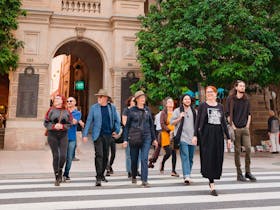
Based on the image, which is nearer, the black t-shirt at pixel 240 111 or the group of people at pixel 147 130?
the group of people at pixel 147 130

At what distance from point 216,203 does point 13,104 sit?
12.8 metres

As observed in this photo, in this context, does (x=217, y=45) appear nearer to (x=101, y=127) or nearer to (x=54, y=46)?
(x=101, y=127)

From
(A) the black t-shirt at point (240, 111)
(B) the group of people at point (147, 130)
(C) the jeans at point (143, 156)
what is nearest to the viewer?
(B) the group of people at point (147, 130)

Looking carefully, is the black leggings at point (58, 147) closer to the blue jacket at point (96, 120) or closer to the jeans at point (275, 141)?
the blue jacket at point (96, 120)

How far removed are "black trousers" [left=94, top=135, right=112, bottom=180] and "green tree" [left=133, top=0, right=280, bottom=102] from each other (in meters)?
7.14

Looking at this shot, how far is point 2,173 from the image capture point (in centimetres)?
823

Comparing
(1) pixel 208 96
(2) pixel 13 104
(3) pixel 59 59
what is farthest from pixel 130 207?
(3) pixel 59 59

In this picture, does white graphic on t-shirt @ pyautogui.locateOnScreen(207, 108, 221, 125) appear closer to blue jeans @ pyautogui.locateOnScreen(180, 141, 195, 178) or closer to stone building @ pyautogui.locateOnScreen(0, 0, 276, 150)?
blue jeans @ pyautogui.locateOnScreen(180, 141, 195, 178)

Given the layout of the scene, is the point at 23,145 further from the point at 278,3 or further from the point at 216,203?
the point at 278,3

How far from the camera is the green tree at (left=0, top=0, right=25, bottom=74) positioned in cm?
1366

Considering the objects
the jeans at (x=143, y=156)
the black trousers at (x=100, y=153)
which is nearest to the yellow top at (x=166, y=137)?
the jeans at (x=143, y=156)

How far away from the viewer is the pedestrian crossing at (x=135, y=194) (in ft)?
16.5

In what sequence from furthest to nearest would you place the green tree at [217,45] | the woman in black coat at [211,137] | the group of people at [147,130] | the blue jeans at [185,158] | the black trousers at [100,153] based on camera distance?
the green tree at [217,45] → the blue jeans at [185,158] → the black trousers at [100,153] → the group of people at [147,130] → the woman in black coat at [211,137]

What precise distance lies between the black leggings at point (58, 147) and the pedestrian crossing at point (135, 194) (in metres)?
0.45
